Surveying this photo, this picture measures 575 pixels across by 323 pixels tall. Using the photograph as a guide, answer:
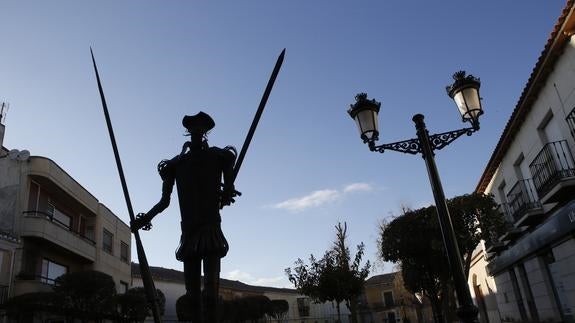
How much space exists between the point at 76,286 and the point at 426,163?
47.7 feet

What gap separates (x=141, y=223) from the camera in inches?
141

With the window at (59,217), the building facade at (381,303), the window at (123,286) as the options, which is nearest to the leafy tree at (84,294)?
the window at (59,217)

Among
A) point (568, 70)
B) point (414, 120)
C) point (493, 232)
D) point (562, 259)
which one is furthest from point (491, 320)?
point (414, 120)

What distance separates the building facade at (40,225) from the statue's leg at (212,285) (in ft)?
52.9

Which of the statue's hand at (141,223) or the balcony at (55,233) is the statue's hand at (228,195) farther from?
the balcony at (55,233)

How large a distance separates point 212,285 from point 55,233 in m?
18.2

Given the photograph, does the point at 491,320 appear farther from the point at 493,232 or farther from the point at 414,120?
the point at 414,120

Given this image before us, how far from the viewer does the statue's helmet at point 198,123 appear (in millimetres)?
3576

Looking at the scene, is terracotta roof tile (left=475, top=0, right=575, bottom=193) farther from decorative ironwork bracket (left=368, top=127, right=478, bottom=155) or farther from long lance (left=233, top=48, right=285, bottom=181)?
long lance (left=233, top=48, right=285, bottom=181)

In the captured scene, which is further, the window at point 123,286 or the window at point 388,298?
the window at point 388,298

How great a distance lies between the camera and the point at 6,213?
57.6 ft

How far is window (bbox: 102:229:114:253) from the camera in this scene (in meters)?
25.4

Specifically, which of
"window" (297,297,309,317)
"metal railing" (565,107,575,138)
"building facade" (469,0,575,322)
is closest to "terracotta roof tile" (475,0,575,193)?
"building facade" (469,0,575,322)

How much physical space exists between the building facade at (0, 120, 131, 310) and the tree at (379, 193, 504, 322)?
1290 cm
